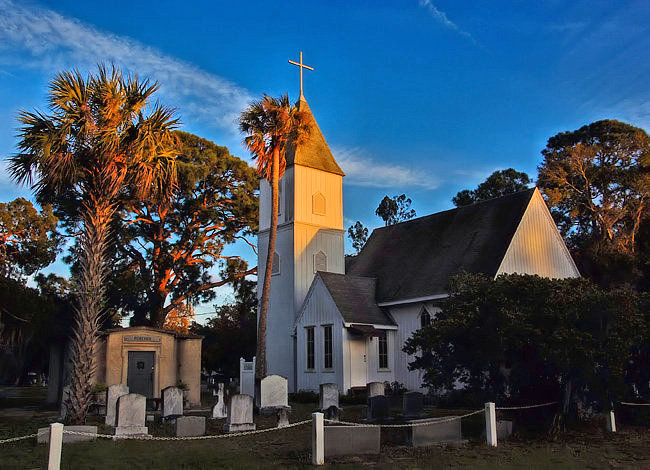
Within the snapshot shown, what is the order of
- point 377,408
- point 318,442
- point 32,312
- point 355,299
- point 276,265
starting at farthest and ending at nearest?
1. point 276,265
2. point 32,312
3. point 355,299
4. point 377,408
5. point 318,442

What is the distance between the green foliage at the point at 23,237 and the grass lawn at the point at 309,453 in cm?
1731

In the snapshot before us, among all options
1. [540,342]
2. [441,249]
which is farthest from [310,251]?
[540,342]

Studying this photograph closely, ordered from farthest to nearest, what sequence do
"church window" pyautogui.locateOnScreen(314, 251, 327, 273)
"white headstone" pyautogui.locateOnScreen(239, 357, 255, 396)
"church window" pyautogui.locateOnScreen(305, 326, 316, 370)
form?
"church window" pyautogui.locateOnScreen(314, 251, 327, 273) → "white headstone" pyautogui.locateOnScreen(239, 357, 255, 396) → "church window" pyautogui.locateOnScreen(305, 326, 316, 370)

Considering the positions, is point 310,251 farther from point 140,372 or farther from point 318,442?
point 318,442

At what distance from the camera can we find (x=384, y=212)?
6744cm

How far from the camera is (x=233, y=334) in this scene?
4653 centimetres

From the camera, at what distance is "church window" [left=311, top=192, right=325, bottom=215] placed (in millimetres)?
36188

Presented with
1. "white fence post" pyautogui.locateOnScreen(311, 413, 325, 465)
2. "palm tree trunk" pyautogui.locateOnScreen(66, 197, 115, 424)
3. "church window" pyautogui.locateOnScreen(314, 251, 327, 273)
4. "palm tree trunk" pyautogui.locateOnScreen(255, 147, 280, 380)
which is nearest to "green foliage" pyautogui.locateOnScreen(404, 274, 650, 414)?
"white fence post" pyautogui.locateOnScreen(311, 413, 325, 465)

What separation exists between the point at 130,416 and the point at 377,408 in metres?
6.76

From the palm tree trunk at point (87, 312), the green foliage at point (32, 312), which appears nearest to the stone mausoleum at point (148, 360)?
the green foliage at point (32, 312)

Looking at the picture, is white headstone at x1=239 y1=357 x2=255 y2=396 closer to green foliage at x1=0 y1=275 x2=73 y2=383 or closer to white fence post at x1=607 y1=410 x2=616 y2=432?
green foliage at x1=0 y1=275 x2=73 y2=383

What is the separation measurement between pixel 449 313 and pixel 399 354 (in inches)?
539

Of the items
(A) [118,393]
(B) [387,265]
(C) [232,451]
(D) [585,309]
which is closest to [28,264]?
(A) [118,393]

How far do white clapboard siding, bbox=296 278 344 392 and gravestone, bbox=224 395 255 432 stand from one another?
37.6 feet
